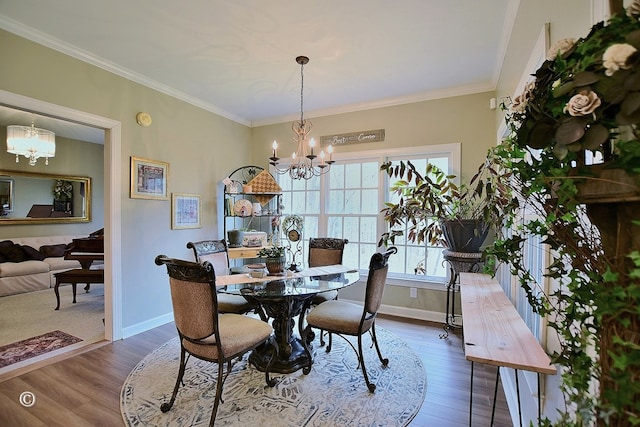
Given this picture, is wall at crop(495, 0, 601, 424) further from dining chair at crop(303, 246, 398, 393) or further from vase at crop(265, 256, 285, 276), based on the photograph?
vase at crop(265, 256, 285, 276)

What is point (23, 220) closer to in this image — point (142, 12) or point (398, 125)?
point (142, 12)

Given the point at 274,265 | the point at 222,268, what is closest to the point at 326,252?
the point at 274,265

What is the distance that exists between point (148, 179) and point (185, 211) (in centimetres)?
62

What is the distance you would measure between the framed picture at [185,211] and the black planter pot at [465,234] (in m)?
3.10

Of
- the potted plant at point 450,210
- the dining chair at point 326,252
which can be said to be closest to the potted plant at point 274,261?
the dining chair at point 326,252

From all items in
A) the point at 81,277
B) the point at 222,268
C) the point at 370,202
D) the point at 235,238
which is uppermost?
the point at 370,202

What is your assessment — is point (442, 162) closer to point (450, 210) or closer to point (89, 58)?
point (450, 210)

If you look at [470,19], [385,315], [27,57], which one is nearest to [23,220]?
[27,57]

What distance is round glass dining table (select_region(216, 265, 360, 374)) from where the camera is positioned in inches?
91.6

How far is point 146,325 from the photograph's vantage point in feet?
11.3

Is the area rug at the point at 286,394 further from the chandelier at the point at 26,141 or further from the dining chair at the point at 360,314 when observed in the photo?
the chandelier at the point at 26,141

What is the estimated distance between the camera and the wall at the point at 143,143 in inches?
102

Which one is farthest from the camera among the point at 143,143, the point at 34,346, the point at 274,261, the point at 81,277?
the point at 81,277

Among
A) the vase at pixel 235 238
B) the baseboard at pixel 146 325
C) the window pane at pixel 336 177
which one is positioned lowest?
the baseboard at pixel 146 325
